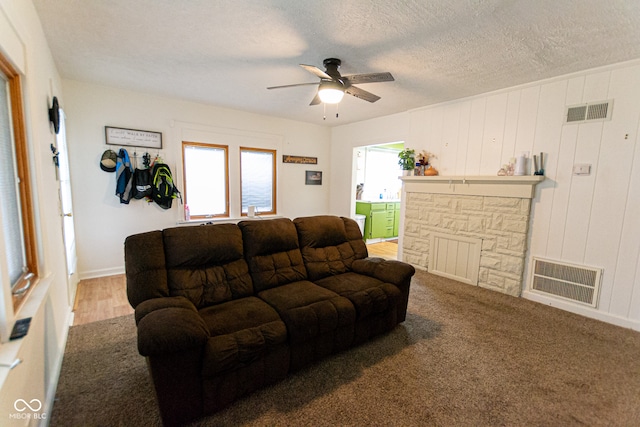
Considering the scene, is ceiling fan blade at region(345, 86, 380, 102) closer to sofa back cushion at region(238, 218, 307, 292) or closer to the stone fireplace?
sofa back cushion at region(238, 218, 307, 292)

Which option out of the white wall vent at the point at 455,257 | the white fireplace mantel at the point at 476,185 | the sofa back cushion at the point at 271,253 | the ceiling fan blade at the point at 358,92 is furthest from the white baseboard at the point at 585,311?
the ceiling fan blade at the point at 358,92

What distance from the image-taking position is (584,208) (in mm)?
2934

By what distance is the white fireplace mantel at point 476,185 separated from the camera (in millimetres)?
3256

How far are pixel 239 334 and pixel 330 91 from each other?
213 cm

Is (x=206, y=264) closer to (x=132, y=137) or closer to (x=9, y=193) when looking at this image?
(x=9, y=193)

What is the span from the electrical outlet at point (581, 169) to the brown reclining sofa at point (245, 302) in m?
2.16

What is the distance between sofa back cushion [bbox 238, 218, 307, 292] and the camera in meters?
2.40

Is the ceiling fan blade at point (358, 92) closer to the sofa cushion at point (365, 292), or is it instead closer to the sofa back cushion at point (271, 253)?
the sofa back cushion at point (271, 253)

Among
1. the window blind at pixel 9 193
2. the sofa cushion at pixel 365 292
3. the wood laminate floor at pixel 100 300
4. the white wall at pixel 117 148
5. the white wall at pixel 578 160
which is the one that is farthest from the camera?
the white wall at pixel 117 148

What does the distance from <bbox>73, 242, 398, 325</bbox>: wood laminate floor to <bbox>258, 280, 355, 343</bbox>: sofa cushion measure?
5.88 feet

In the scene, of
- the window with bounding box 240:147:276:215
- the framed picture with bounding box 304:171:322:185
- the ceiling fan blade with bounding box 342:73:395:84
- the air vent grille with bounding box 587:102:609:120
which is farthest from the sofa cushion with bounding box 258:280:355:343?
the framed picture with bounding box 304:171:322:185

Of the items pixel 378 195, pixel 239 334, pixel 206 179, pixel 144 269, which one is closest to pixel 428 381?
pixel 239 334

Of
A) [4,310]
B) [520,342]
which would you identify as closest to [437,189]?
[520,342]

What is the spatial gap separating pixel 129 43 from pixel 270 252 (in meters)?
2.22
